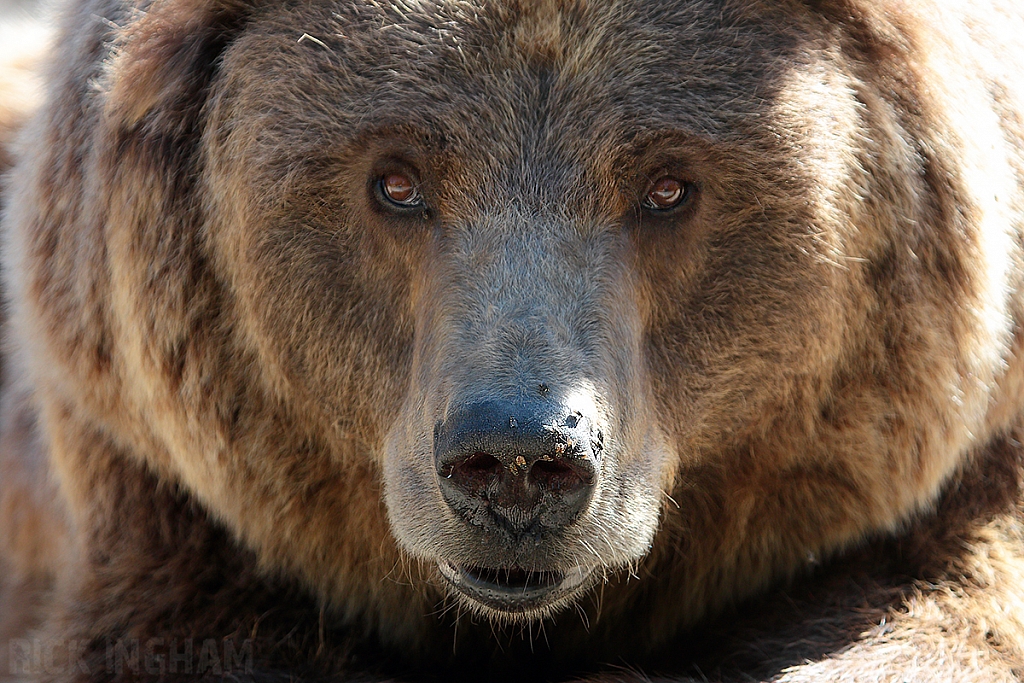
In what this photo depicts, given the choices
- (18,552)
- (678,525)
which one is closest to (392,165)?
(678,525)

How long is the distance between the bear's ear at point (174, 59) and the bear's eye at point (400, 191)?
0.63m

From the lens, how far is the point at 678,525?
11.8ft

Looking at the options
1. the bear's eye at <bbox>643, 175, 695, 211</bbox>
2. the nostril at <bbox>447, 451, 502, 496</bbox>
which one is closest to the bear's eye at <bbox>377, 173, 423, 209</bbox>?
the bear's eye at <bbox>643, 175, 695, 211</bbox>

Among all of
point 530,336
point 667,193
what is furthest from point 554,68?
point 530,336

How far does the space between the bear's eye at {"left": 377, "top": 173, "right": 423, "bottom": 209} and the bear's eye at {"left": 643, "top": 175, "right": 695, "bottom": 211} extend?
0.56 meters

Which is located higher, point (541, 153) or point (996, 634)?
point (541, 153)

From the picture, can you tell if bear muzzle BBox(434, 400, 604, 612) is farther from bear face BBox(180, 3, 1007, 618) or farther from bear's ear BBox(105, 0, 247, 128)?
bear's ear BBox(105, 0, 247, 128)

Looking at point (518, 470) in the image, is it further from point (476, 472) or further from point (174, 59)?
point (174, 59)

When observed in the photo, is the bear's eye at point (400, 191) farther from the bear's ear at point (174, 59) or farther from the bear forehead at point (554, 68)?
the bear's ear at point (174, 59)

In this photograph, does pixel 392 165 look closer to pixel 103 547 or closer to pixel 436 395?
pixel 436 395

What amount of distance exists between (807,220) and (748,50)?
0.44 metres

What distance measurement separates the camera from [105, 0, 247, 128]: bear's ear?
11.1 feet

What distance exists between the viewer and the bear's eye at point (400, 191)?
3135mm

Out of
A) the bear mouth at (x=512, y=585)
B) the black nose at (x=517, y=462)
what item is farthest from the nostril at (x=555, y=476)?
the bear mouth at (x=512, y=585)
